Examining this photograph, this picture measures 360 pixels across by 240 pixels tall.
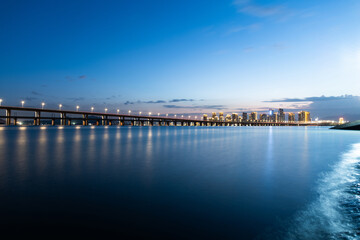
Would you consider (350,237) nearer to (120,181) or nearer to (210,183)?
(210,183)

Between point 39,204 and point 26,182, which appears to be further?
point 26,182

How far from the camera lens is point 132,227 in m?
4.10

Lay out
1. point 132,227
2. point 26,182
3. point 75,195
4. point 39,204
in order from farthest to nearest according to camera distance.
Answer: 1. point 26,182
2. point 75,195
3. point 39,204
4. point 132,227

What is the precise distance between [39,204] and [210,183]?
15.7 ft

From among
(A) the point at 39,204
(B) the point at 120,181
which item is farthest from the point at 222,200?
(A) the point at 39,204

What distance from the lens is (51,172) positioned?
8.98 metres

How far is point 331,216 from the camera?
4.64 m

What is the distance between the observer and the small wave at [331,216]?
3869 mm

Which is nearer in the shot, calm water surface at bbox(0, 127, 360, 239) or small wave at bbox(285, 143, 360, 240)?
small wave at bbox(285, 143, 360, 240)

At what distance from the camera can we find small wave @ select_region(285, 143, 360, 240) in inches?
152

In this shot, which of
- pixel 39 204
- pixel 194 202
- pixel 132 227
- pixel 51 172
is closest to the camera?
pixel 132 227

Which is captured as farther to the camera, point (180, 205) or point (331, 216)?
point (180, 205)

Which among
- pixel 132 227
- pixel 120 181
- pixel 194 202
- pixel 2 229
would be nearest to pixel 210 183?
pixel 194 202

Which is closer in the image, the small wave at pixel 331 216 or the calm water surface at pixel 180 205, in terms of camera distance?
the small wave at pixel 331 216
